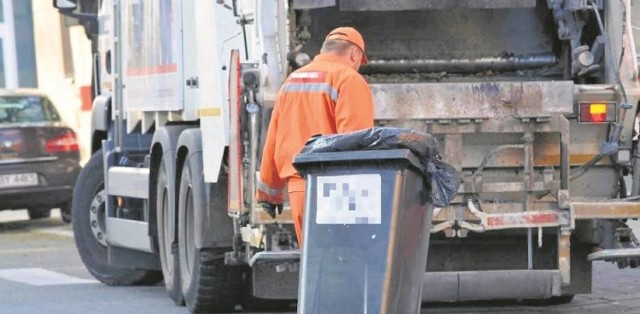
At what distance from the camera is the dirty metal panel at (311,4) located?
858 cm

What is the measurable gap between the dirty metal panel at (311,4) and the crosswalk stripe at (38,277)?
13.0 ft

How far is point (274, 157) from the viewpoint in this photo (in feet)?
24.3

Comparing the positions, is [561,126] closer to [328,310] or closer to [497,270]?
[497,270]

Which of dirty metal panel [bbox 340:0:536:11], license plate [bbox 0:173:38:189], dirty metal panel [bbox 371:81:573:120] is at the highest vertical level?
dirty metal panel [bbox 340:0:536:11]

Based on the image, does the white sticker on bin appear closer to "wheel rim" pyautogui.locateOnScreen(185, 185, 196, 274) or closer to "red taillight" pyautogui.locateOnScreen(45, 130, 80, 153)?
"wheel rim" pyautogui.locateOnScreen(185, 185, 196, 274)

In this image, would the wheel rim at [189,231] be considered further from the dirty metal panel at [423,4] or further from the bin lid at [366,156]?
the bin lid at [366,156]

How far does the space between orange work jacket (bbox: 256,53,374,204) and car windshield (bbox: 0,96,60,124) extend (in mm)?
9430

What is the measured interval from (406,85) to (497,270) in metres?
1.13

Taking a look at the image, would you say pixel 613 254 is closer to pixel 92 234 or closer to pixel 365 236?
pixel 365 236

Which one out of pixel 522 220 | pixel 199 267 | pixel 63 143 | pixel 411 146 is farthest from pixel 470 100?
pixel 63 143

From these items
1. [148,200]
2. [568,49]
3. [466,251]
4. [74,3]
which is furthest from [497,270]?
[74,3]

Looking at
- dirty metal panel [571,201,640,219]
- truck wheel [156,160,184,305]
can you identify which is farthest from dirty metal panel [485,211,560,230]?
truck wheel [156,160,184,305]

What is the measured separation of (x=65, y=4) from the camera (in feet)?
40.3

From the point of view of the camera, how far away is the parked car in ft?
53.5
